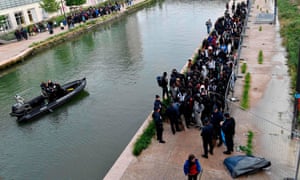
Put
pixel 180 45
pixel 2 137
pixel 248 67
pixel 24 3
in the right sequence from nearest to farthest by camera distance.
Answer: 1. pixel 2 137
2. pixel 248 67
3. pixel 180 45
4. pixel 24 3

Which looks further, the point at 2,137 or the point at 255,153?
the point at 2,137

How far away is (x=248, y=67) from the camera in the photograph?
17531 mm

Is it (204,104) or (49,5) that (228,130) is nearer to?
(204,104)

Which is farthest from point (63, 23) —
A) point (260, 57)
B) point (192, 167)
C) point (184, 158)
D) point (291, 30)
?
point (192, 167)

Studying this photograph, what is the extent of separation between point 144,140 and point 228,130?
9.72ft

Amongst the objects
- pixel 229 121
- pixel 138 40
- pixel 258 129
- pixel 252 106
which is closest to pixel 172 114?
pixel 229 121

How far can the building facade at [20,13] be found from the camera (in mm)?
34156

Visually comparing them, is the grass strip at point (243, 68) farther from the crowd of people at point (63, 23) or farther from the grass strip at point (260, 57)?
the crowd of people at point (63, 23)

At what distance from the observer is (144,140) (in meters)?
10.9

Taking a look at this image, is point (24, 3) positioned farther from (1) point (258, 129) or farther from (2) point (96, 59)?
(1) point (258, 129)

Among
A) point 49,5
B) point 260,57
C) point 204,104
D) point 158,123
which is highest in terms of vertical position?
point 49,5

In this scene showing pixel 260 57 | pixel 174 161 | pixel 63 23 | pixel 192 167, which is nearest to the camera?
pixel 192 167

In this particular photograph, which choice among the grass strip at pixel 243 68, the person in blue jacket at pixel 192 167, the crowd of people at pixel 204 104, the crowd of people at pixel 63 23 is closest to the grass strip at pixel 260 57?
the grass strip at pixel 243 68

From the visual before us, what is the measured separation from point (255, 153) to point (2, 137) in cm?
1089
